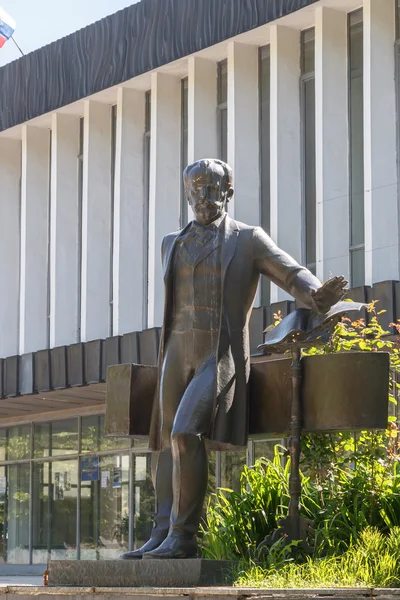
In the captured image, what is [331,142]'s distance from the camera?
22062mm

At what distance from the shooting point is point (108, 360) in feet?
81.9

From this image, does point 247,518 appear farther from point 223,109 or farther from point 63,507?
point 63,507

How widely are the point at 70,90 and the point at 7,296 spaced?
16.8 feet

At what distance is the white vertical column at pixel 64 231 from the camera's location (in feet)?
92.5

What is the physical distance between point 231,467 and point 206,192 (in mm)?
16757

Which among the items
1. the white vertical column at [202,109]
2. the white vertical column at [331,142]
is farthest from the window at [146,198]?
the white vertical column at [331,142]

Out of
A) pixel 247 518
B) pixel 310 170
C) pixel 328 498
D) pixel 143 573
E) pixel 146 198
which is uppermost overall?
pixel 146 198

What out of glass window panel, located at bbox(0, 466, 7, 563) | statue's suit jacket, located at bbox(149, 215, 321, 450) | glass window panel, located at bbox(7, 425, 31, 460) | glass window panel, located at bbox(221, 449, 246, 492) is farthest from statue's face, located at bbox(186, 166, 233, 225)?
glass window panel, located at bbox(0, 466, 7, 563)

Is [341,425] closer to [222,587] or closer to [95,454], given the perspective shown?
[222,587]

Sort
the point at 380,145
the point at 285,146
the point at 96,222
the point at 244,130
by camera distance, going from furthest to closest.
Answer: the point at 96,222, the point at 244,130, the point at 285,146, the point at 380,145

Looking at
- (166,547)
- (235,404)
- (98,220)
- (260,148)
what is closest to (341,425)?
(235,404)

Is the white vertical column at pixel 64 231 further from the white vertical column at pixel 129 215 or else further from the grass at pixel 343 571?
the grass at pixel 343 571

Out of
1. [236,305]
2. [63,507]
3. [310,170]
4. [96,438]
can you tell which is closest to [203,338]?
[236,305]

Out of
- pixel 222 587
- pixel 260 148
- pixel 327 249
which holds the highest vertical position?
pixel 260 148
